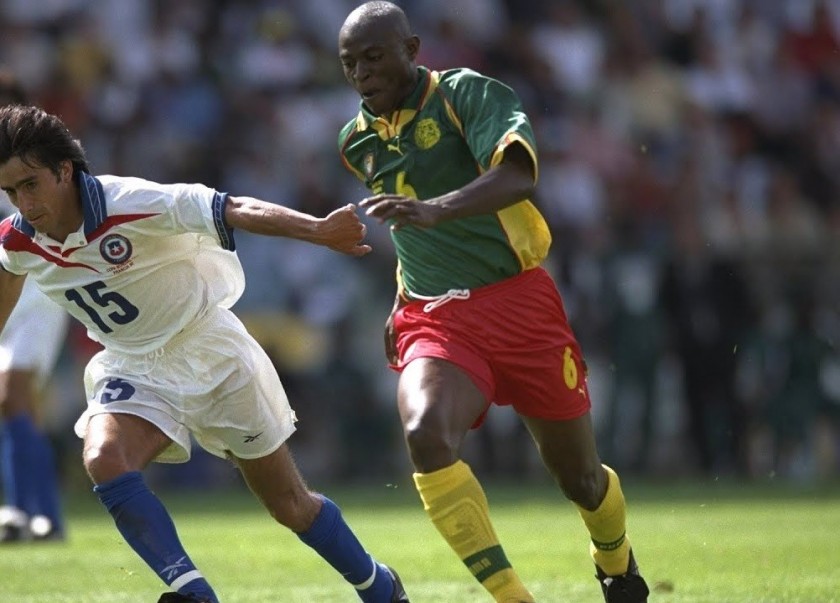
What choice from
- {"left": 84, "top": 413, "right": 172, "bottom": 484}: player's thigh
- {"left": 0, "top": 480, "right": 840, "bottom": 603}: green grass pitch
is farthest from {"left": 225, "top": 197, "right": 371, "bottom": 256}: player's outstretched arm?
{"left": 0, "top": 480, "right": 840, "bottom": 603}: green grass pitch

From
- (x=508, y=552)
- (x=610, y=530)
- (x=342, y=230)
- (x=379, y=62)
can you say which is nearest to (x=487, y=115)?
(x=379, y=62)

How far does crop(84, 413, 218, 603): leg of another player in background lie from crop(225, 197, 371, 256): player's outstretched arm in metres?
0.97

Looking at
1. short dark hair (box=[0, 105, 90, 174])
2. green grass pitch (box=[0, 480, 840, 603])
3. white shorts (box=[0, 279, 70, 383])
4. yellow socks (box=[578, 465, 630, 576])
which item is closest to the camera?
short dark hair (box=[0, 105, 90, 174])

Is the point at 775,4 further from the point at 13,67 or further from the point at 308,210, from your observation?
the point at 13,67

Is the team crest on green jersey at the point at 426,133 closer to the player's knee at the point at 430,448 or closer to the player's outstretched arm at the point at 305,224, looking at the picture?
the player's outstretched arm at the point at 305,224

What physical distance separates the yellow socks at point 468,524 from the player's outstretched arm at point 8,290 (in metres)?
1.83

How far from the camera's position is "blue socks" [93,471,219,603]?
590 centimetres

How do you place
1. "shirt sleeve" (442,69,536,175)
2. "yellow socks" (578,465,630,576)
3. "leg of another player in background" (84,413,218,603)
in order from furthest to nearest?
"yellow socks" (578,465,630,576), "shirt sleeve" (442,69,536,175), "leg of another player in background" (84,413,218,603)

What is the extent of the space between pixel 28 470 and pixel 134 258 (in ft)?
15.1

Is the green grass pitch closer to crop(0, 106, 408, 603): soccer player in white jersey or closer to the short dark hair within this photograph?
crop(0, 106, 408, 603): soccer player in white jersey

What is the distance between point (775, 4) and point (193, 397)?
13.8m

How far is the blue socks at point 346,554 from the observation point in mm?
6477

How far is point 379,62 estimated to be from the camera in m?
6.51

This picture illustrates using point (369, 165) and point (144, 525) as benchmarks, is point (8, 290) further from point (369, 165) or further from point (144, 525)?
point (369, 165)
